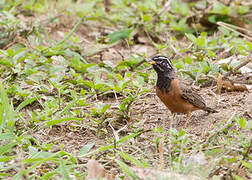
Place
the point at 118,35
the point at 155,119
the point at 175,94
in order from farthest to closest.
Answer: the point at 118,35, the point at 155,119, the point at 175,94

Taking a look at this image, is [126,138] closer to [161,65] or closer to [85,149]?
[85,149]

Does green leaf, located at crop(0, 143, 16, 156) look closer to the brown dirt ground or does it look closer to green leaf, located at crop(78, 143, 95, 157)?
the brown dirt ground

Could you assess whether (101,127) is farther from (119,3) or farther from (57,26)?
(119,3)

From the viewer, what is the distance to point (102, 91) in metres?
7.46

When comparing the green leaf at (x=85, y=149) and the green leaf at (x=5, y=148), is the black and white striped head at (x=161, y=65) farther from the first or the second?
the green leaf at (x=5, y=148)

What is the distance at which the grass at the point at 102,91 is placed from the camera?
508cm

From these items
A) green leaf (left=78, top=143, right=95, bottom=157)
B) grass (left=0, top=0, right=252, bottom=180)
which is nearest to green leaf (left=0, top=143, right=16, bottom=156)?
grass (left=0, top=0, right=252, bottom=180)

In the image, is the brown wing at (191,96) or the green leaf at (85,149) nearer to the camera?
the green leaf at (85,149)

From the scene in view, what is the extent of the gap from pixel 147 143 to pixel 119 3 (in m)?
6.10

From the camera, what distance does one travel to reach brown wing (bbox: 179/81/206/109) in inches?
271

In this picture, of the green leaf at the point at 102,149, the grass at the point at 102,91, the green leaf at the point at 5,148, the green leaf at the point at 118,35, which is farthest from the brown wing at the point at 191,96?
the green leaf at the point at 118,35

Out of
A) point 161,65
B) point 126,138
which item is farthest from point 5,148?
point 161,65

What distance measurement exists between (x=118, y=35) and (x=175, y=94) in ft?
11.2

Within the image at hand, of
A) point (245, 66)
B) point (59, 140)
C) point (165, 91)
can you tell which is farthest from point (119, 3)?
point (59, 140)
